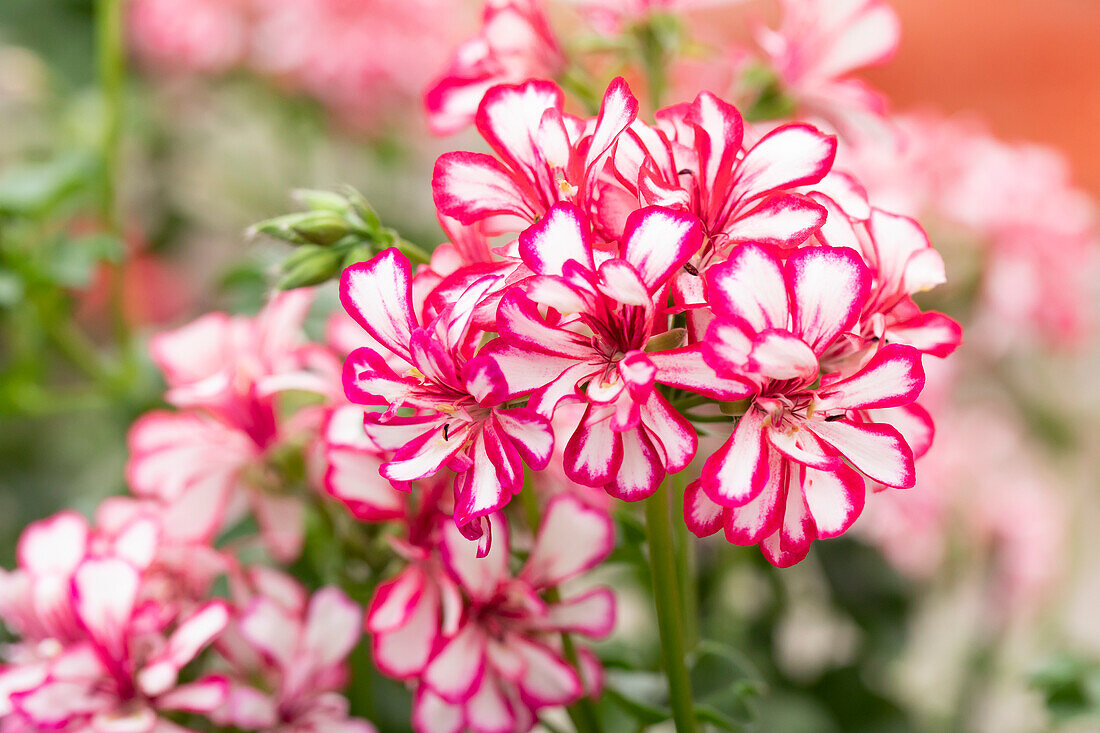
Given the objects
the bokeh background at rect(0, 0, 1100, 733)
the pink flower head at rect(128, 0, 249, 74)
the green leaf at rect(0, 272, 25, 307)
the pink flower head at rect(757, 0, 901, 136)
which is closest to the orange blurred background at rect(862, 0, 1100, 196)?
the bokeh background at rect(0, 0, 1100, 733)

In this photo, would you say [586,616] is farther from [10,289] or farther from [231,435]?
[10,289]

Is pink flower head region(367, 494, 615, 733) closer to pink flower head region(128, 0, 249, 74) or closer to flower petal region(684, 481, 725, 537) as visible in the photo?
flower petal region(684, 481, 725, 537)

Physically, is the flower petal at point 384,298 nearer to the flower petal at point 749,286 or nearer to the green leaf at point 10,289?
the flower petal at point 749,286

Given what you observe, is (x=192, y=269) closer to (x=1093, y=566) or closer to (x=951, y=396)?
(x=951, y=396)

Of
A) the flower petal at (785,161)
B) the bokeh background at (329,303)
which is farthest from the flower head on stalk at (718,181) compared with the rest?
the bokeh background at (329,303)

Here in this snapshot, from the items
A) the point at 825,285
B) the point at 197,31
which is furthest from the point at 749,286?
the point at 197,31

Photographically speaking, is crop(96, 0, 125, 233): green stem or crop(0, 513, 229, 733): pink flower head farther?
crop(96, 0, 125, 233): green stem
